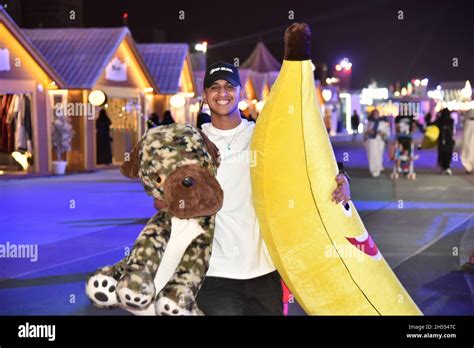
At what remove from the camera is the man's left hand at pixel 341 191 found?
3.81 meters

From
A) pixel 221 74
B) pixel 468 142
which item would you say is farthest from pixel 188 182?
pixel 468 142

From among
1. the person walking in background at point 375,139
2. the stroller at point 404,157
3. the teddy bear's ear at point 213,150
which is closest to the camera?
the teddy bear's ear at point 213,150

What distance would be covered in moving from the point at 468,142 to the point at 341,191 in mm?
17724

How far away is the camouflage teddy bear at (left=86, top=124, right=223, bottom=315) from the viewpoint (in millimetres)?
3350

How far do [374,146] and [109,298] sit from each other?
17221 mm

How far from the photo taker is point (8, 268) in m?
8.10

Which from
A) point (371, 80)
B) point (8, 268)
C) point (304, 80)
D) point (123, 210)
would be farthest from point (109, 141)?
point (371, 80)

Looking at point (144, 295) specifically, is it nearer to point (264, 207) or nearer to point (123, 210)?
point (264, 207)

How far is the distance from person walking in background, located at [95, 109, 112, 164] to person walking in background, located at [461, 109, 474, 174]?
10239 mm

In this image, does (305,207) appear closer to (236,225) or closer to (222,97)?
(236,225)

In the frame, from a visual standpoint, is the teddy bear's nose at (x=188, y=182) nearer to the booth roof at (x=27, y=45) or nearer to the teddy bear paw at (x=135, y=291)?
the teddy bear paw at (x=135, y=291)

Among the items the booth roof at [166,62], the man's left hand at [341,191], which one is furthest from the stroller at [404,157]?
the man's left hand at [341,191]

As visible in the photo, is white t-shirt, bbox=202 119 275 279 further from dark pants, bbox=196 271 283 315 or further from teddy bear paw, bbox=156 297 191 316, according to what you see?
teddy bear paw, bbox=156 297 191 316

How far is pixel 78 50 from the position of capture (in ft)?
77.9
